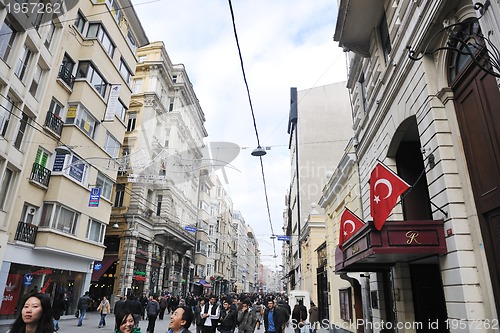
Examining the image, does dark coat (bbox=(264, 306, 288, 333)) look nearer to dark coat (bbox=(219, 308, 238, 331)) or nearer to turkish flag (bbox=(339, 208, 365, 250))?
dark coat (bbox=(219, 308, 238, 331))

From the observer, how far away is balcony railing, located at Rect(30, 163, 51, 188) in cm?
1689

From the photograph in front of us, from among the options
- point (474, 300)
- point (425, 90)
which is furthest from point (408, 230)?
point (425, 90)

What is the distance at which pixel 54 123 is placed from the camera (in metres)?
18.3

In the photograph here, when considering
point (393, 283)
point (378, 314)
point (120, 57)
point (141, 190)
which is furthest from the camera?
point (141, 190)

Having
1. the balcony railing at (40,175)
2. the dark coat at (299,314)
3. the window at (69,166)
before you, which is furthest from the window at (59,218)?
the dark coat at (299,314)

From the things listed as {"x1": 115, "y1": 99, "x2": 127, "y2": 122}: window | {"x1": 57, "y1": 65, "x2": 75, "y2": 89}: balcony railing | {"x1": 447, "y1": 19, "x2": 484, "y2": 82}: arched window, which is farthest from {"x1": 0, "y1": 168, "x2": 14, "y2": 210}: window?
{"x1": 447, "y1": 19, "x2": 484, "y2": 82}: arched window

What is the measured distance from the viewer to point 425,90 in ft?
25.6

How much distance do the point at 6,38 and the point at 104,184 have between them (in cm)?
1059

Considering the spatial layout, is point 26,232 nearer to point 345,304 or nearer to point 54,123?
point 54,123

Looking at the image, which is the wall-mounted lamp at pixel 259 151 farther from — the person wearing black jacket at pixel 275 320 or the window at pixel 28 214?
the window at pixel 28 214

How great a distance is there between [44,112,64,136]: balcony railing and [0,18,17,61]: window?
371 cm

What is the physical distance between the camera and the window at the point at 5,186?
1501cm

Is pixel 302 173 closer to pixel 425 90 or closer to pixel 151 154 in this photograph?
pixel 151 154

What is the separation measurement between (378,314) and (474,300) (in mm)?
5543
